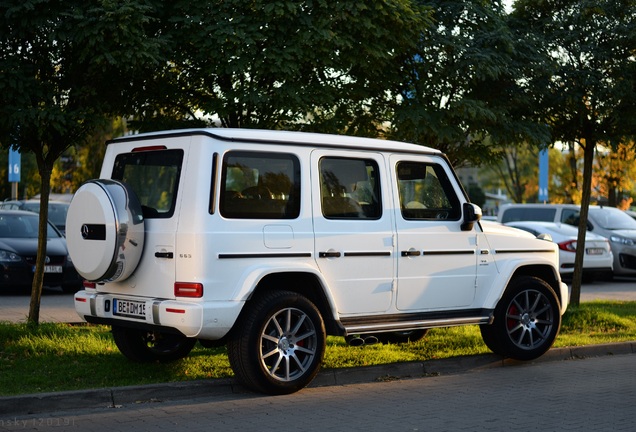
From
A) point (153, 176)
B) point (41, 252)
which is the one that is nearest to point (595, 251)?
point (41, 252)

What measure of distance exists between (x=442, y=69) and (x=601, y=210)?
42.8 ft

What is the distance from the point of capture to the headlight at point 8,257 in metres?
16.7

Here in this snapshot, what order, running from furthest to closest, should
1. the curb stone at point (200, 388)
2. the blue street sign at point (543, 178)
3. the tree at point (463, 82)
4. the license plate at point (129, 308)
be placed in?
A: 1. the blue street sign at point (543, 178)
2. the tree at point (463, 82)
3. the license plate at point (129, 308)
4. the curb stone at point (200, 388)

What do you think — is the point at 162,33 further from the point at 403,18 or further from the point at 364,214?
the point at 364,214

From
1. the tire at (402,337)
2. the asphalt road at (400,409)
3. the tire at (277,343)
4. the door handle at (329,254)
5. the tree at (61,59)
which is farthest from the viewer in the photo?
the tire at (402,337)

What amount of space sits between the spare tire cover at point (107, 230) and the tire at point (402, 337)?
11.9 feet

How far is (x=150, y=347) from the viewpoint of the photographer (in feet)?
30.9

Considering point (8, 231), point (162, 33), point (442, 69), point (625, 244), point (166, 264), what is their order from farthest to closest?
point (625, 244) < point (8, 231) < point (442, 69) < point (162, 33) < point (166, 264)

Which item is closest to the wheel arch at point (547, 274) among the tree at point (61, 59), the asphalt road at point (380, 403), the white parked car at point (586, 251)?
the asphalt road at point (380, 403)

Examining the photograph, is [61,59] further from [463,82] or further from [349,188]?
[463,82]

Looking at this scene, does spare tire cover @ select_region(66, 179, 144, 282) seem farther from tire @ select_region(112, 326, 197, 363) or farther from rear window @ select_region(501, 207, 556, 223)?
rear window @ select_region(501, 207, 556, 223)

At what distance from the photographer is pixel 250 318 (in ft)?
26.4

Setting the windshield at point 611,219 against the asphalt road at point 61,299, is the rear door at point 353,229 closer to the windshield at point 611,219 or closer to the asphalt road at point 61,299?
the asphalt road at point 61,299

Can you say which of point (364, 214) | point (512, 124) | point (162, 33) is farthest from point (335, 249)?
point (512, 124)
